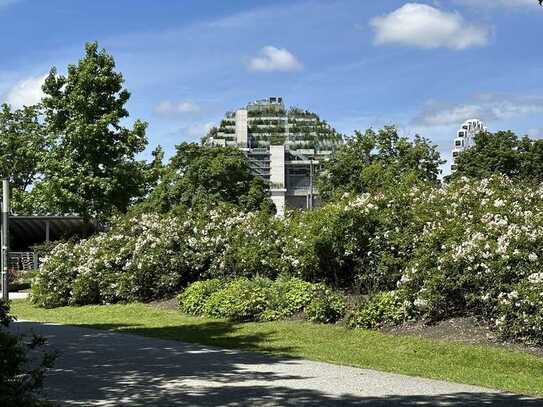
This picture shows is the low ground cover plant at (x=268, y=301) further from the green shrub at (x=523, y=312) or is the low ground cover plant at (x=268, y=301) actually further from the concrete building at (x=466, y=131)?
the concrete building at (x=466, y=131)

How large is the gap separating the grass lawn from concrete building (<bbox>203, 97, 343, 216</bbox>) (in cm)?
10596

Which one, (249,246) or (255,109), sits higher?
(255,109)

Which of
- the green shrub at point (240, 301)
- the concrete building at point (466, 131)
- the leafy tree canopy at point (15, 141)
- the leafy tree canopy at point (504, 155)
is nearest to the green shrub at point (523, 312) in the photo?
the green shrub at point (240, 301)

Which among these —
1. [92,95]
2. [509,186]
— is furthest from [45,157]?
[509,186]

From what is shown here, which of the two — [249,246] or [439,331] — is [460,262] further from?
[249,246]

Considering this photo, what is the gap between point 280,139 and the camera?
140 meters

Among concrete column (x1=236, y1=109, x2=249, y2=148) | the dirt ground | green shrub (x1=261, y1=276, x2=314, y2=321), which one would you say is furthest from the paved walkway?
concrete column (x1=236, y1=109, x2=249, y2=148)

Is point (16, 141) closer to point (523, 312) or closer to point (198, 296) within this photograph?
point (198, 296)

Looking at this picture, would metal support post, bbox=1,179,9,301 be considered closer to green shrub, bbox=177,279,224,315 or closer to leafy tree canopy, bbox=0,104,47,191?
green shrub, bbox=177,279,224,315

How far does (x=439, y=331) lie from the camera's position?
37.7ft

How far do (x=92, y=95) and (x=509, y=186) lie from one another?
1781 cm

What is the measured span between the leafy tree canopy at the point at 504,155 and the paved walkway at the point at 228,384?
118 feet

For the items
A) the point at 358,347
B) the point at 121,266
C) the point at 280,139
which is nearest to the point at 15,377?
the point at 358,347

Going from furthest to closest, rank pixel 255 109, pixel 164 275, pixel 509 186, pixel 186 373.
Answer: pixel 255 109
pixel 164 275
pixel 509 186
pixel 186 373
